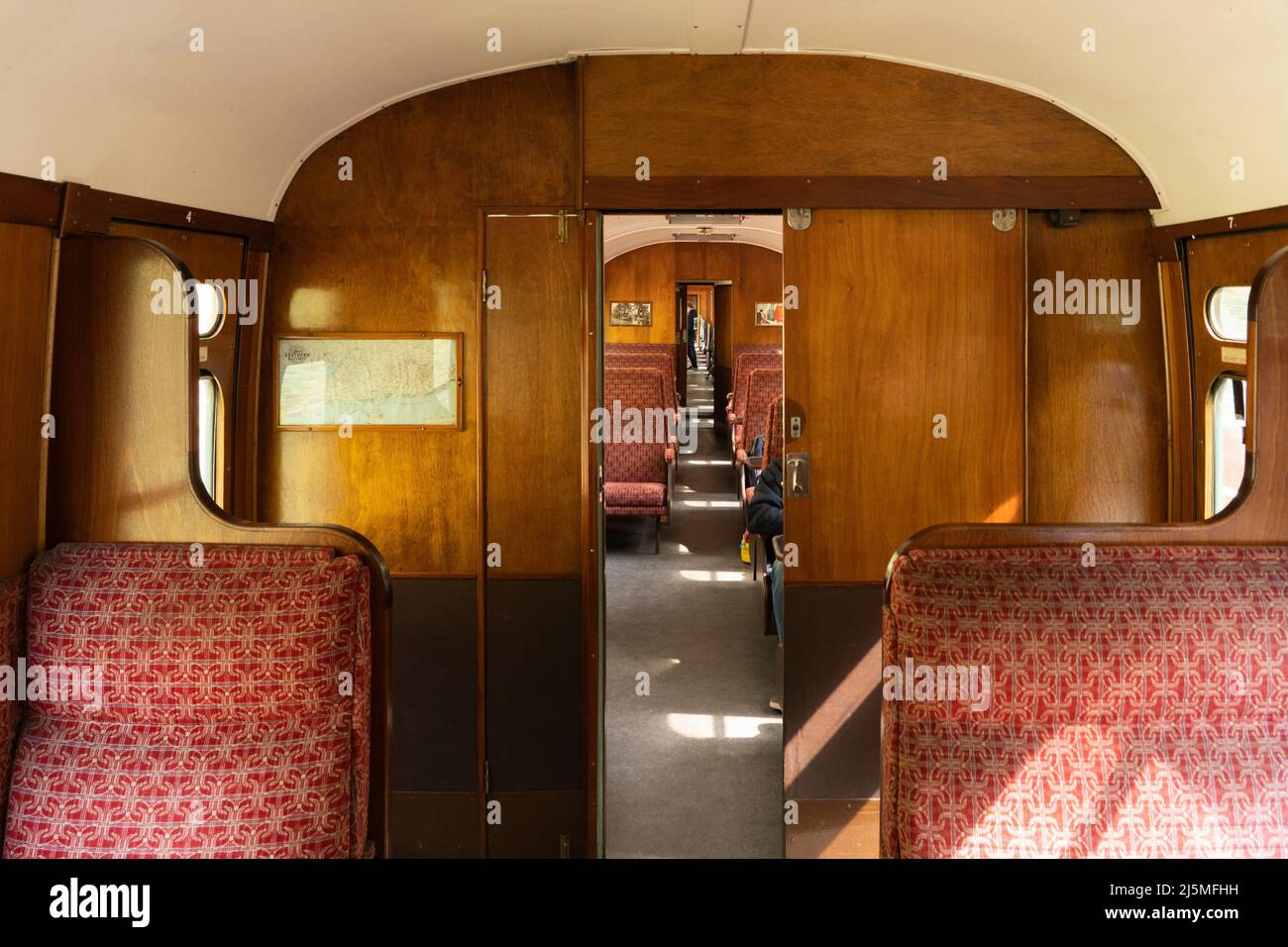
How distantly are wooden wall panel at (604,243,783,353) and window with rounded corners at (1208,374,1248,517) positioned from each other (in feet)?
26.2

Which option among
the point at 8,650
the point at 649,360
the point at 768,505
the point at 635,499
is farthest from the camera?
the point at 649,360

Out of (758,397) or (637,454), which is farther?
(758,397)

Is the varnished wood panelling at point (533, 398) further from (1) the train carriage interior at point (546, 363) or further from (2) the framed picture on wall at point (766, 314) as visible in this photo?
(2) the framed picture on wall at point (766, 314)

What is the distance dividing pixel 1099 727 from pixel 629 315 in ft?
32.1

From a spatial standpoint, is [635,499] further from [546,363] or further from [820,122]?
[820,122]

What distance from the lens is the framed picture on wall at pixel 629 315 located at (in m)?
11.5

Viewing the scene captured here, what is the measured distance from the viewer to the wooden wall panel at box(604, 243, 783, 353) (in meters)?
11.5

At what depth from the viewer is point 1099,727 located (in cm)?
205

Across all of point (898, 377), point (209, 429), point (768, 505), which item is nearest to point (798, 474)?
point (898, 377)

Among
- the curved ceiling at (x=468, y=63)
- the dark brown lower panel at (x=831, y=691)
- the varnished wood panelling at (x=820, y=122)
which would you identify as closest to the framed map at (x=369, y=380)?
the curved ceiling at (x=468, y=63)

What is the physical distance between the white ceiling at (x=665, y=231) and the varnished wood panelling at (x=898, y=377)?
15.8 ft
